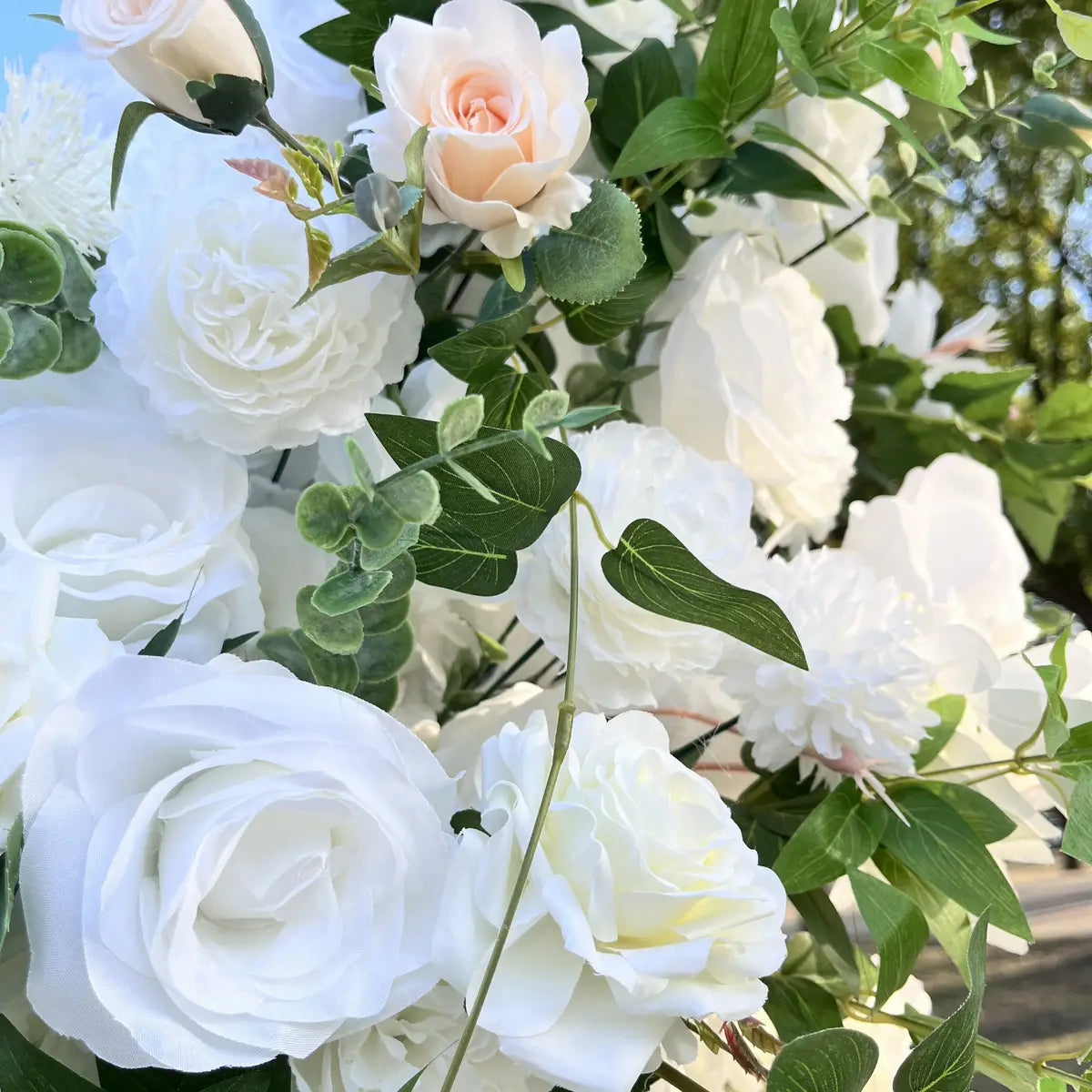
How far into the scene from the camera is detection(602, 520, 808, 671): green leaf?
0.80 feet

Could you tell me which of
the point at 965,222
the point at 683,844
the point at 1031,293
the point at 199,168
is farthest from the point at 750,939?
the point at 1031,293

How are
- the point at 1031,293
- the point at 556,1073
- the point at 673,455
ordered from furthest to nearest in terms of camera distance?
the point at 1031,293
the point at 673,455
the point at 556,1073

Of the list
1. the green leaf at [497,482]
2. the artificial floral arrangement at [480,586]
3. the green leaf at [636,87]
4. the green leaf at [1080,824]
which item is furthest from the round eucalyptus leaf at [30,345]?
the green leaf at [1080,824]

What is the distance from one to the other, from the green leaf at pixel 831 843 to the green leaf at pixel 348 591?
0.57ft

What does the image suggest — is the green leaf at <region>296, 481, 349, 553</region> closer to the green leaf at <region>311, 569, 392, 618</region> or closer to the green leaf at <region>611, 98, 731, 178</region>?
the green leaf at <region>311, 569, 392, 618</region>

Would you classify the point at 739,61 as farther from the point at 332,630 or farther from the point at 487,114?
the point at 332,630

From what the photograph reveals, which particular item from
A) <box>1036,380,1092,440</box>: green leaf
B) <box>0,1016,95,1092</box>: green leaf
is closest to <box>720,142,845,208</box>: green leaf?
<box>1036,380,1092,440</box>: green leaf

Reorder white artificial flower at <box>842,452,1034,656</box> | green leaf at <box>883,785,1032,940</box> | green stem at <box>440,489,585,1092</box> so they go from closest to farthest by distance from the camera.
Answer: green stem at <box>440,489,585,1092</box> < green leaf at <box>883,785,1032,940</box> < white artificial flower at <box>842,452,1034,656</box>

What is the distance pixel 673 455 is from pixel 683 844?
13 cm

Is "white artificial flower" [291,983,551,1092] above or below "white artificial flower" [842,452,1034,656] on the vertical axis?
below

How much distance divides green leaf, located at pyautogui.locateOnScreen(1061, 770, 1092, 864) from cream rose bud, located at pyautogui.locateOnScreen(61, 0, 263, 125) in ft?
1.03

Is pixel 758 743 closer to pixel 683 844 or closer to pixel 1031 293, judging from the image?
pixel 683 844

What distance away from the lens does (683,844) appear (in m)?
0.22

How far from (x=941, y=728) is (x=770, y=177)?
8.5 inches
